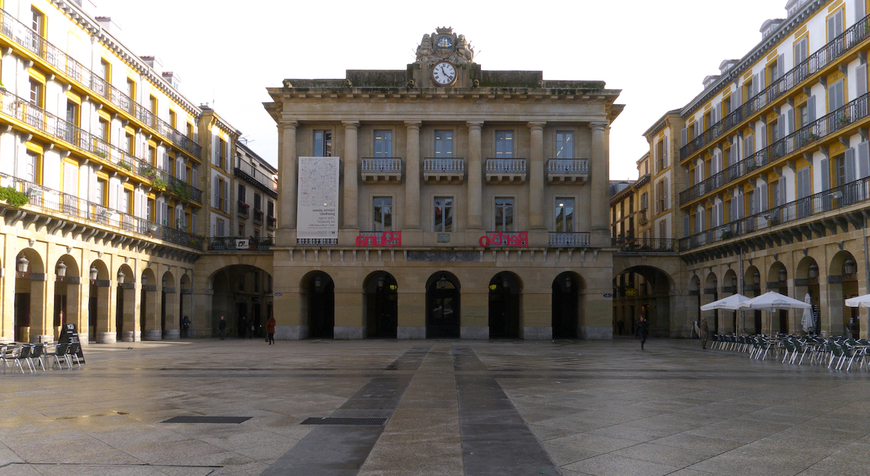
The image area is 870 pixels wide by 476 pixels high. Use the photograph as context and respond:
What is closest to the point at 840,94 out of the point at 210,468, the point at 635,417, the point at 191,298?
the point at 635,417

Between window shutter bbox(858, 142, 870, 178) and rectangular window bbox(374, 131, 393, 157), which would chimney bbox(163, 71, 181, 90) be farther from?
window shutter bbox(858, 142, 870, 178)

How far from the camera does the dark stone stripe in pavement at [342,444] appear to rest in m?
8.16

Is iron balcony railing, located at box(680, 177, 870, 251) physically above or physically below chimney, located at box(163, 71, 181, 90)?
below

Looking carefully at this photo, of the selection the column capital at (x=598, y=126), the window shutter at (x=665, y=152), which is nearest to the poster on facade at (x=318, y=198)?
the column capital at (x=598, y=126)

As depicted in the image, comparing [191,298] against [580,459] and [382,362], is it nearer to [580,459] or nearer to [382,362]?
[382,362]

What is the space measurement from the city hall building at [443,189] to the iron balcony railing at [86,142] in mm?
7137

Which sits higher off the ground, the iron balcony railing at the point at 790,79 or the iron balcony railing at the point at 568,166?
the iron balcony railing at the point at 790,79

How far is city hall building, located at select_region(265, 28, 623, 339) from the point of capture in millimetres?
44531

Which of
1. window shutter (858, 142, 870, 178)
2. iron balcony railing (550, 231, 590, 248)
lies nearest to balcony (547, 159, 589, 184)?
iron balcony railing (550, 231, 590, 248)

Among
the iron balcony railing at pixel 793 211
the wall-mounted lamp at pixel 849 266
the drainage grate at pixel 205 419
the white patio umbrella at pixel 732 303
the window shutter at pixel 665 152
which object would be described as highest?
the window shutter at pixel 665 152

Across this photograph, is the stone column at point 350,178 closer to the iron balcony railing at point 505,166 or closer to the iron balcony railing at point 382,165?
the iron balcony railing at point 382,165

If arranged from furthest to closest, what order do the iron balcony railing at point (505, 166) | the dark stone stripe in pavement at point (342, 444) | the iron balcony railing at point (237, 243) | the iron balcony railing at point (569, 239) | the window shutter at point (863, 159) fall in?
the iron balcony railing at point (237, 243) < the iron balcony railing at point (505, 166) < the iron balcony railing at point (569, 239) < the window shutter at point (863, 159) < the dark stone stripe in pavement at point (342, 444)

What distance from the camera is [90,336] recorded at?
40469 mm

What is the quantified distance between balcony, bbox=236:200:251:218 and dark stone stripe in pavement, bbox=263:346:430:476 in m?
44.7
